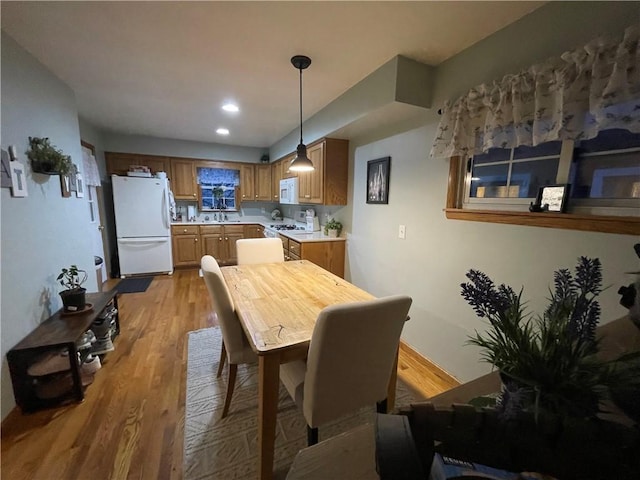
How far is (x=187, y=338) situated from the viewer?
8.32 feet

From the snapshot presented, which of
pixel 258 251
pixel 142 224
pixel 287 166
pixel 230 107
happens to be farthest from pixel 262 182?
pixel 258 251

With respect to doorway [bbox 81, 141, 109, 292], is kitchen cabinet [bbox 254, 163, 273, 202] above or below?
above

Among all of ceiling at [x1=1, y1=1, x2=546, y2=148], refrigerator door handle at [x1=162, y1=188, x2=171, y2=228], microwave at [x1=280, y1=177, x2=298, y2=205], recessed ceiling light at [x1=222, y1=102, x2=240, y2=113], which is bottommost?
refrigerator door handle at [x1=162, y1=188, x2=171, y2=228]

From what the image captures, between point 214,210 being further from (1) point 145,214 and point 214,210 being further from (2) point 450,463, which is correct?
(2) point 450,463

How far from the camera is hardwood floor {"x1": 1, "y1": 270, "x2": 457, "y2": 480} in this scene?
1321 mm

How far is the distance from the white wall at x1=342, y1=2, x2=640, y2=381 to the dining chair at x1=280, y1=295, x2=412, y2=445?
92 centimetres

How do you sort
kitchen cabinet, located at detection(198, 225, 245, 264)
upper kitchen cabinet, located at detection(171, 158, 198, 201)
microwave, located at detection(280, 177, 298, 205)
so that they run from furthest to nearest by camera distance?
kitchen cabinet, located at detection(198, 225, 245, 264) → upper kitchen cabinet, located at detection(171, 158, 198, 201) → microwave, located at detection(280, 177, 298, 205)

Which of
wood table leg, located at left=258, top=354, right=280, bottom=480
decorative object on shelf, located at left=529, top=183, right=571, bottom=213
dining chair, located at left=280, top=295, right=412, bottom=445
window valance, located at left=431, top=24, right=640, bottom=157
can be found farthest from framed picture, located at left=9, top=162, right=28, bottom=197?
decorative object on shelf, located at left=529, top=183, right=571, bottom=213

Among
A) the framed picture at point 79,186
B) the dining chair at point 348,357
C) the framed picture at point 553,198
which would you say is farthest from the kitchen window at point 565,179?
the framed picture at point 79,186

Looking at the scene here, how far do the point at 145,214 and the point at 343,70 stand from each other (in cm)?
386

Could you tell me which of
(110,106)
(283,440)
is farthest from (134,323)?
(110,106)

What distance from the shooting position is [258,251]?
8.79 ft

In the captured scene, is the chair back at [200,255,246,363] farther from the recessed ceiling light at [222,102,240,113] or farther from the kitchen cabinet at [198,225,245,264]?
the kitchen cabinet at [198,225,245,264]

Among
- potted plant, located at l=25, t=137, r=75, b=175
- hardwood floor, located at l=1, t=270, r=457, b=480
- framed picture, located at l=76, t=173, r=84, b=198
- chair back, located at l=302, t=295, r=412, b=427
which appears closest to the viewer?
chair back, located at l=302, t=295, r=412, b=427
